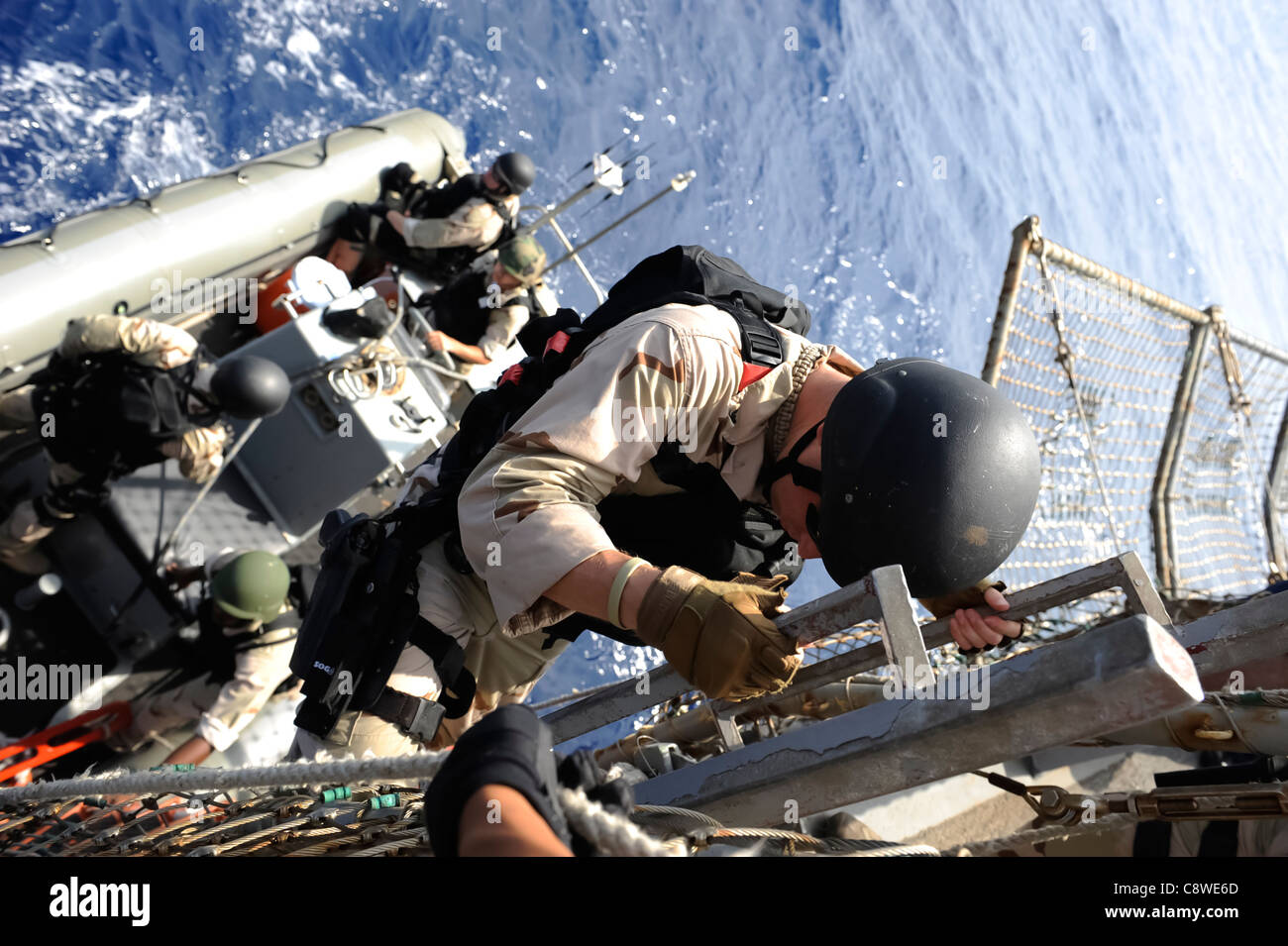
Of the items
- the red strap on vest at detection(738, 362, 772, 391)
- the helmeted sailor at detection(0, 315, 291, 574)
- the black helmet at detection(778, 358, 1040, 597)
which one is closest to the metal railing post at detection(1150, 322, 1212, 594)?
the black helmet at detection(778, 358, 1040, 597)

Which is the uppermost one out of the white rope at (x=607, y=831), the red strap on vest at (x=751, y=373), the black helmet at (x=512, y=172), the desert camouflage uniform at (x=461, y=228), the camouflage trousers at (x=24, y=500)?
the black helmet at (x=512, y=172)

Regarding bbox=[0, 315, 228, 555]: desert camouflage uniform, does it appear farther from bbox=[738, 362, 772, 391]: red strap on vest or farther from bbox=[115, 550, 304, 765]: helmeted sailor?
bbox=[738, 362, 772, 391]: red strap on vest

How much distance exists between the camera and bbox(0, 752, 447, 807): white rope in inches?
52.1

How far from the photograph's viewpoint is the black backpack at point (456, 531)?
7.72 ft

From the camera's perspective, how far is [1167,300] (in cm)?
498

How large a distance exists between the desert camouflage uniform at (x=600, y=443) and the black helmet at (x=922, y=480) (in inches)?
10.6

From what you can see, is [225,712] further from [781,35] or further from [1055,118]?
[1055,118]

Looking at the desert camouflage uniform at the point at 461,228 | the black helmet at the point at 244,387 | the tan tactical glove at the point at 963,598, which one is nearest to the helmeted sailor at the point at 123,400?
the black helmet at the point at 244,387

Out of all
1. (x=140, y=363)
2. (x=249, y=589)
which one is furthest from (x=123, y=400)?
(x=249, y=589)

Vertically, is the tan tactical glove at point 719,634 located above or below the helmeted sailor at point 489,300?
below

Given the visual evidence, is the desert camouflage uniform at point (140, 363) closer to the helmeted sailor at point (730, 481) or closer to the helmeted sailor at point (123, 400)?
the helmeted sailor at point (123, 400)

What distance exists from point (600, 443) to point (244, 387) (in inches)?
104

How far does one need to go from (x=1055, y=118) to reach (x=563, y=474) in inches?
1449

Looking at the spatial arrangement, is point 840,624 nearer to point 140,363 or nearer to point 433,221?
point 140,363
